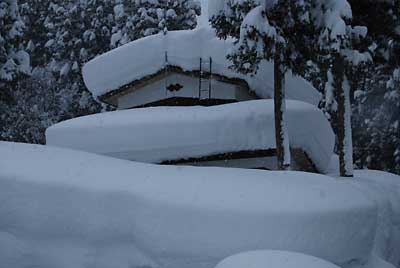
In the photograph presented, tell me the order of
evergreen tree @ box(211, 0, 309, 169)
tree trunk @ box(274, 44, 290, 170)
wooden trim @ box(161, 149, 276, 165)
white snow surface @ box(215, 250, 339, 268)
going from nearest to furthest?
white snow surface @ box(215, 250, 339, 268) → evergreen tree @ box(211, 0, 309, 169) → tree trunk @ box(274, 44, 290, 170) → wooden trim @ box(161, 149, 276, 165)

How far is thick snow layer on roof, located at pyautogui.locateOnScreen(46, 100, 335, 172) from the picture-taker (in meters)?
11.9

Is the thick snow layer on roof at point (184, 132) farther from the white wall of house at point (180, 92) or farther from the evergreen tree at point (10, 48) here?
the evergreen tree at point (10, 48)

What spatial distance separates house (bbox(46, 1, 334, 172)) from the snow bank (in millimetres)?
6061

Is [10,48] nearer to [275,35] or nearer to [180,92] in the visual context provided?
[180,92]

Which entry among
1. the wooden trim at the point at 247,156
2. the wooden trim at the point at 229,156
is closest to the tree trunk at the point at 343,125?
the wooden trim at the point at 247,156

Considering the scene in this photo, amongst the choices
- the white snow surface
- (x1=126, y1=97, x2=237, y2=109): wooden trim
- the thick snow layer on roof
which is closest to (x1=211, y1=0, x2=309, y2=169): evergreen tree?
the thick snow layer on roof

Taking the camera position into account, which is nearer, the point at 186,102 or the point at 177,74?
the point at 177,74

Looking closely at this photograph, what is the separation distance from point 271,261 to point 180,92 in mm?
11455

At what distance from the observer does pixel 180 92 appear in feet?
50.5

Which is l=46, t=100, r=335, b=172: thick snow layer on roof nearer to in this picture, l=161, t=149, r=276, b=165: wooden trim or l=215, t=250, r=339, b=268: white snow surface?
l=161, t=149, r=276, b=165: wooden trim

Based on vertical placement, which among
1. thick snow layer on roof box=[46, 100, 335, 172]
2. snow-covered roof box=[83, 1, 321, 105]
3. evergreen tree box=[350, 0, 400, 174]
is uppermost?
snow-covered roof box=[83, 1, 321, 105]

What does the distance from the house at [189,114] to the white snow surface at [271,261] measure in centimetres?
751

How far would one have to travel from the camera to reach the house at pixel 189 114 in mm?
11984

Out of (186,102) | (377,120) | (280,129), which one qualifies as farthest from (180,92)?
(377,120)
